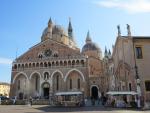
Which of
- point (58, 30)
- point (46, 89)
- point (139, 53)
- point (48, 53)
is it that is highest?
point (58, 30)

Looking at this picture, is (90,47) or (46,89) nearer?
(46,89)

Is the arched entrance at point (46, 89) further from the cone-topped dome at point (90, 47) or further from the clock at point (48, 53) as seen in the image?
the cone-topped dome at point (90, 47)

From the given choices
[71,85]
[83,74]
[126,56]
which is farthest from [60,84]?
[126,56]

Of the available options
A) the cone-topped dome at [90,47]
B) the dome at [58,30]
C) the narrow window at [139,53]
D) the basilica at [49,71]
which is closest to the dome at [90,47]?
the cone-topped dome at [90,47]

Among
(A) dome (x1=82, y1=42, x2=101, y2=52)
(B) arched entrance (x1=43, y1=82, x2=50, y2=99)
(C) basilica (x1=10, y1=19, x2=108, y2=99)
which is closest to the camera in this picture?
(C) basilica (x1=10, y1=19, x2=108, y2=99)

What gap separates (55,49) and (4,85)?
161 feet

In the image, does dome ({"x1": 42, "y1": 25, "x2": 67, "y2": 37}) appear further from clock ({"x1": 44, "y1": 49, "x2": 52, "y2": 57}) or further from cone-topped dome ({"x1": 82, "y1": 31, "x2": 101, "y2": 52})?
clock ({"x1": 44, "y1": 49, "x2": 52, "y2": 57})

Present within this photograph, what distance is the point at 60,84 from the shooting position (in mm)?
46625

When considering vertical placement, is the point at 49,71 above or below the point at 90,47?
below

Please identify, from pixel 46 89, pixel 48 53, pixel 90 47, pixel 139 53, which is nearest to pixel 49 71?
pixel 46 89

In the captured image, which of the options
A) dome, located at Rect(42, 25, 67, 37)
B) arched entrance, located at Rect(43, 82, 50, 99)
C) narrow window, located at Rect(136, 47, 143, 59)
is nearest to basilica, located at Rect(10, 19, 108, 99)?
arched entrance, located at Rect(43, 82, 50, 99)

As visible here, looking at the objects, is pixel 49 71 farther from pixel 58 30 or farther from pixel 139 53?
pixel 139 53

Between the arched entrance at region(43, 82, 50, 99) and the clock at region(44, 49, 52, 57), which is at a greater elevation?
the clock at region(44, 49, 52, 57)

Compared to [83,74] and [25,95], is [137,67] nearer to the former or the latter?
[83,74]
